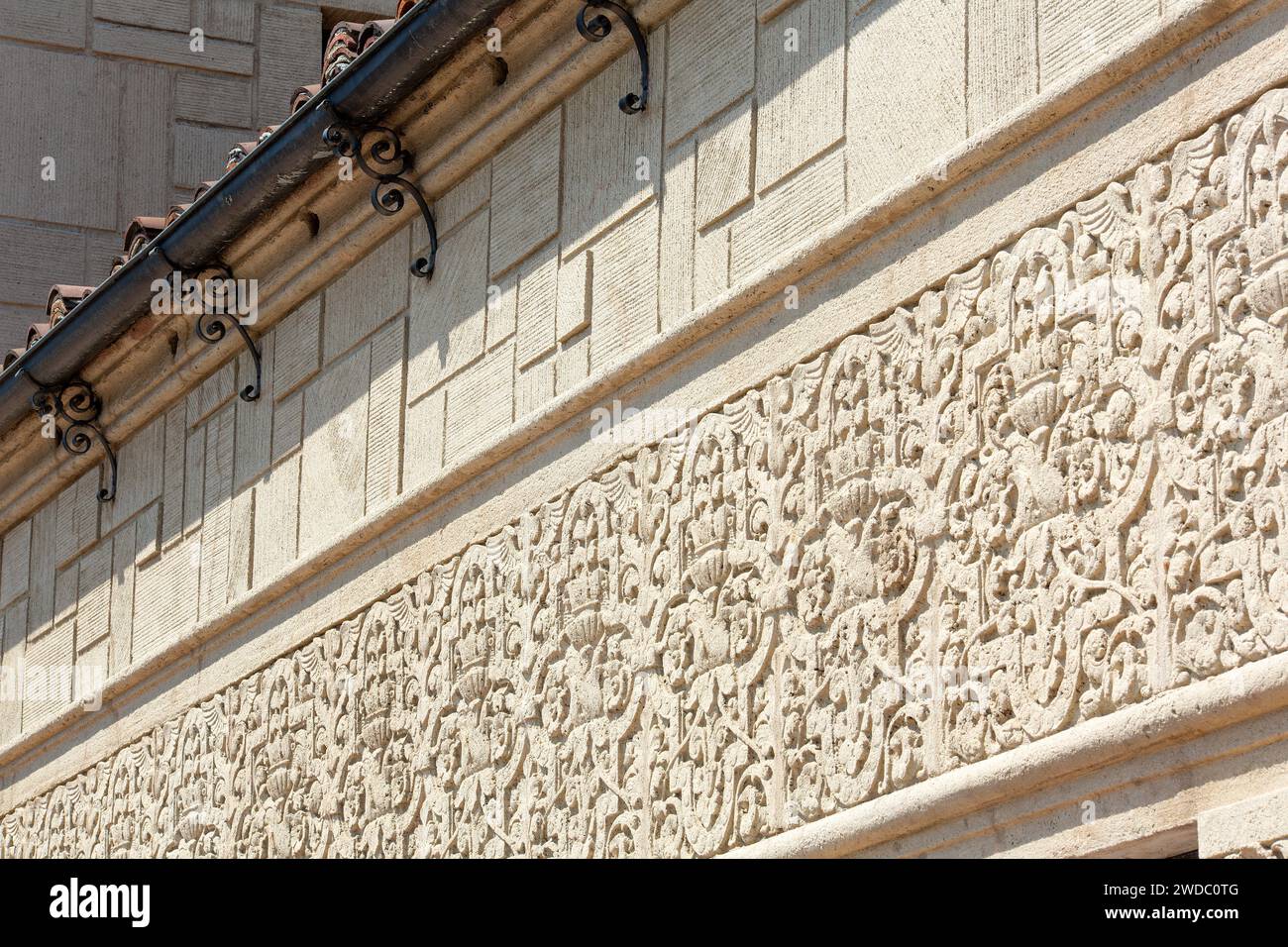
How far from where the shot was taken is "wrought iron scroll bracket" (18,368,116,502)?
371 inches

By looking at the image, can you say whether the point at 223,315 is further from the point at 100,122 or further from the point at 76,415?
the point at 100,122

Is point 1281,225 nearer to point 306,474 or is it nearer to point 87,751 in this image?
point 306,474

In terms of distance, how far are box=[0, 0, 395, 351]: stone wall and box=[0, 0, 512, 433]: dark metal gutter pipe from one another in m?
2.90

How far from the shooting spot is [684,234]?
6.83m

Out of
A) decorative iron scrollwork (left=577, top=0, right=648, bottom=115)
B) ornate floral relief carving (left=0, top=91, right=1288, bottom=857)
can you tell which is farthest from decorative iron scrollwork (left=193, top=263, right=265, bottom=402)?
decorative iron scrollwork (left=577, top=0, right=648, bottom=115)

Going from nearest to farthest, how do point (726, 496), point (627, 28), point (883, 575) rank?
point (883, 575) < point (726, 496) < point (627, 28)

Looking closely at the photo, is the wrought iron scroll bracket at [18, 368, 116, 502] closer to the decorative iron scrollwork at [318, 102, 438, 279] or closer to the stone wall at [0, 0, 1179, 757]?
the stone wall at [0, 0, 1179, 757]

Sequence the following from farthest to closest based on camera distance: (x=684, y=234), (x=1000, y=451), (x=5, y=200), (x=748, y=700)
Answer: (x=5, y=200) < (x=684, y=234) < (x=748, y=700) < (x=1000, y=451)

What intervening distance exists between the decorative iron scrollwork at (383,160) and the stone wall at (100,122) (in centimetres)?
461

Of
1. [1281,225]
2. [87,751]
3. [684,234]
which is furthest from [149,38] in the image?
[1281,225]

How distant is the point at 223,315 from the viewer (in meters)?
8.77

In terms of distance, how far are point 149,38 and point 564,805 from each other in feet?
22.5

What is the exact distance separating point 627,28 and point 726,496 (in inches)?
59.0

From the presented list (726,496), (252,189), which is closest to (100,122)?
(252,189)
